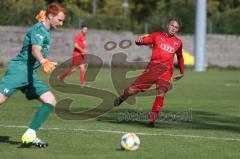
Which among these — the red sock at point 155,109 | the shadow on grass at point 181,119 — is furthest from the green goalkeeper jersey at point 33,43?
the shadow on grass at point 181,119

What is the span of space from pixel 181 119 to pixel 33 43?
6.04 meters

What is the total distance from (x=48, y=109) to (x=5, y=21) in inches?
1293

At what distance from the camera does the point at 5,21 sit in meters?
43.0

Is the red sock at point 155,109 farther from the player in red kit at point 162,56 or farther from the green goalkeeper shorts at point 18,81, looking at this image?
the green goalkeeper shorts at point 18,81

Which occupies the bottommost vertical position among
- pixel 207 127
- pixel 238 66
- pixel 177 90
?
pixel 238 66

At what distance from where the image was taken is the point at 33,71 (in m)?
10.9

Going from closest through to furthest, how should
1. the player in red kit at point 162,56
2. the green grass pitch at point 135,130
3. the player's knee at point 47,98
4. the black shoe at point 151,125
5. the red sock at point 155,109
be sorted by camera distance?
1. the green grass pitch at point 135,130
2. the player's knee at point 47,98
3. the black shoe at point 151,125
4. the red sock at point 155,109
5. the player in red kit at point 162,56

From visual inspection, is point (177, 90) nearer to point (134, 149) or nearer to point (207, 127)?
point (207, 127)

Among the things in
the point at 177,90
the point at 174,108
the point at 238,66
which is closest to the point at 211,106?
the point at 174,108

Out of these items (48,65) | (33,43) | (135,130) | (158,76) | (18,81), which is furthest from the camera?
(158,76)

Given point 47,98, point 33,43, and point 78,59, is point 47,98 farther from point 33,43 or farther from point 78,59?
point 78,59

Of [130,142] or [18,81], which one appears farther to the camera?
[18,81]

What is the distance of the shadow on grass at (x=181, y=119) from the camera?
1434cm

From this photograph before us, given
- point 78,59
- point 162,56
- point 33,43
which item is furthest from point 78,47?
point 33,43
